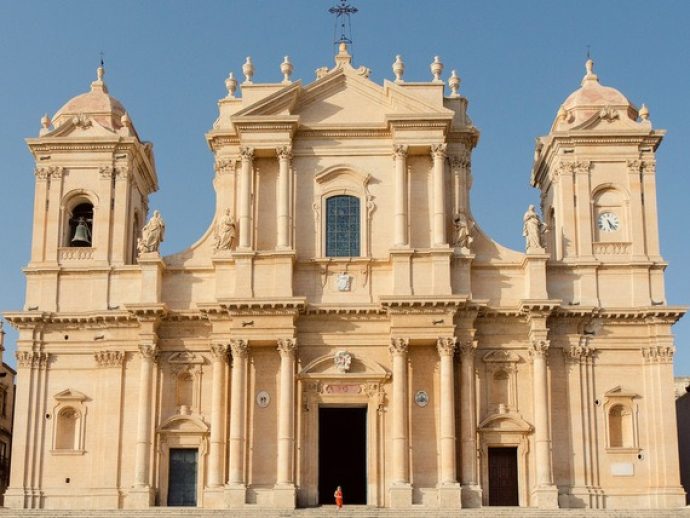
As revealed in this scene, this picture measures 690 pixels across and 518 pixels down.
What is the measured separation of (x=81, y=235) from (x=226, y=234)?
4.71 m

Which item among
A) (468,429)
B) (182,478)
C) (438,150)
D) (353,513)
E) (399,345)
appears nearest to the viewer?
(353,513)

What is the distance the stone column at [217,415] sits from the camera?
35.0 meters

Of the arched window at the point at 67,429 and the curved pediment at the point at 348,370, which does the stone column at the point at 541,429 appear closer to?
the curved pediment at the point at 348,370

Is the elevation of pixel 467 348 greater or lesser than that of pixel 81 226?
lesser

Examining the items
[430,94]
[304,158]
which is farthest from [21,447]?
[430,94]

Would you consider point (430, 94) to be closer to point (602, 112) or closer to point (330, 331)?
point (602, 112)

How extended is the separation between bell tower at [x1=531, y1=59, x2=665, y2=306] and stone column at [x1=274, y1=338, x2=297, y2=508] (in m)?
8.66

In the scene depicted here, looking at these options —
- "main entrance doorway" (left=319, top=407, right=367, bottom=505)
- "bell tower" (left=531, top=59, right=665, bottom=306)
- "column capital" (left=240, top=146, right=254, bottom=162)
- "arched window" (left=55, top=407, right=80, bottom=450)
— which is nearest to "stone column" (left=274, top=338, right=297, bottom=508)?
"main entrance doorway" (left=319, top=407, right=367, bottom=505)

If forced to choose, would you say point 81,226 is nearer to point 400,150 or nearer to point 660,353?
point 400,150

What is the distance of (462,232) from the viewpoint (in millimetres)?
36656

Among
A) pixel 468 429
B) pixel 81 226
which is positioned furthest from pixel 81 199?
pixel 468 429

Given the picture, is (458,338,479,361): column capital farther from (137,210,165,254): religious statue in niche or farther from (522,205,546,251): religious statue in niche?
(137,210,165,254): religious statue in niche

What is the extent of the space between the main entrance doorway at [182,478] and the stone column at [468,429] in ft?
25.5

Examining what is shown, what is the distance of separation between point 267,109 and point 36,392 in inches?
427
